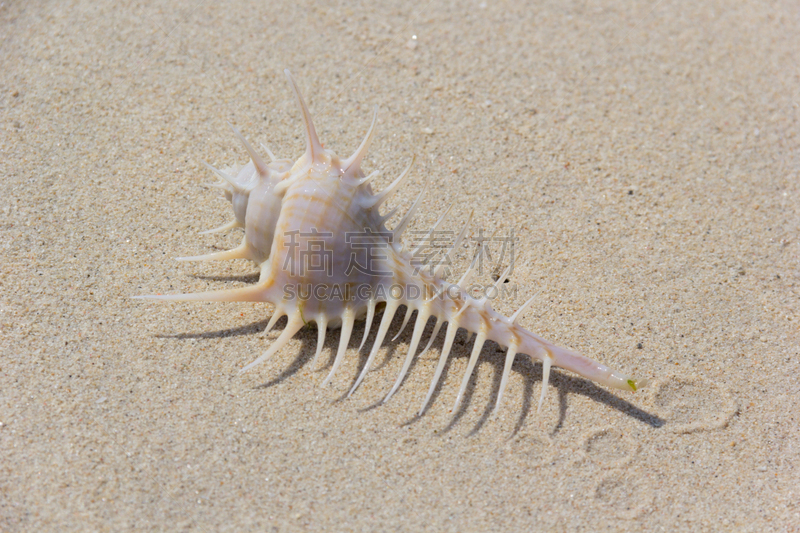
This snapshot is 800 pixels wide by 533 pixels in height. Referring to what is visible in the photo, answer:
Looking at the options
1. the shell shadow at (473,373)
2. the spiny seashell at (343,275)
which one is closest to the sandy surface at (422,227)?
the shell shadow at (473,373)

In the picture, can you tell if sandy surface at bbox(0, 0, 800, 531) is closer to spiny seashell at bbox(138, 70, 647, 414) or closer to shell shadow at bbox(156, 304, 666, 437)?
Result: shell shadow at bbox(156, 304, 666, 437)

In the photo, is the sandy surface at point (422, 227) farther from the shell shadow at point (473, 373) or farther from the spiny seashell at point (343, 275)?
the spiny seashell at point (343, 275)

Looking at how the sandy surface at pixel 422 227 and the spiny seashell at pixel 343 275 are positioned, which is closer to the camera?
the sandy surface at pixel 422 227

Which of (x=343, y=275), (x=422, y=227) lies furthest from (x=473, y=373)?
(x=422, y=227)

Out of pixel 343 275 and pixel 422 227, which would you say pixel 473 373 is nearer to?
pixel 343 275

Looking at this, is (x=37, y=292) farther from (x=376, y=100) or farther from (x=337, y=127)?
(x=376, y=100)

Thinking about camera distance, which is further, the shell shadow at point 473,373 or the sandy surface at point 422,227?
the shell shadow at point 473,373
